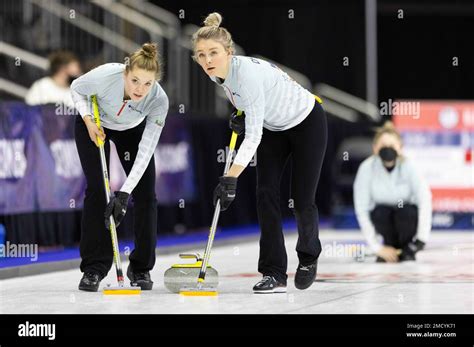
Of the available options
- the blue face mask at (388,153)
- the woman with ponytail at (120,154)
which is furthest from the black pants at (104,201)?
the blue face mask at (388,153)

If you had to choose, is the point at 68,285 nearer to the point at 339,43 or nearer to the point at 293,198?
the point at 293,198

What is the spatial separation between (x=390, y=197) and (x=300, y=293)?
3.00 m

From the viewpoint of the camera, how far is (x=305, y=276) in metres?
7.75

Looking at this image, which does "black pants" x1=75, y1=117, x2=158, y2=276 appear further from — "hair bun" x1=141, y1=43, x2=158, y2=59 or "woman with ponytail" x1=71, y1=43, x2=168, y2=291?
"hair bun" x1=141, y1=43, x2=158, y2=59

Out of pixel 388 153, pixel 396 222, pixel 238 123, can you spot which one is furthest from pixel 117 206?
pixel 396 222

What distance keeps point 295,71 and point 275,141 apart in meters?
15.2

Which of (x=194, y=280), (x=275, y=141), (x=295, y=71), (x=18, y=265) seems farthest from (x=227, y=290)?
(x=295, y=71)

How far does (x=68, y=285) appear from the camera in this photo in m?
8.42

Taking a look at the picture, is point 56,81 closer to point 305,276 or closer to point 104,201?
point 104,201

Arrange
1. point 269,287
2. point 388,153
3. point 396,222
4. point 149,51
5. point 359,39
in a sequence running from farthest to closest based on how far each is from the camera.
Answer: point 359,39
point 396,222
point 388,153
point 269,287
point 149,51

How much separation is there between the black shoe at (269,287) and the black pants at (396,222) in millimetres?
3098

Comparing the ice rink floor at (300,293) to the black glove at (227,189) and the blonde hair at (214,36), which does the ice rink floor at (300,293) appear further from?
the blonde hair at (214,36)

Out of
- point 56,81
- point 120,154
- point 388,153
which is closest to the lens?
point 120,154

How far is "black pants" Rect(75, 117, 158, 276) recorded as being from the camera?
781cm
